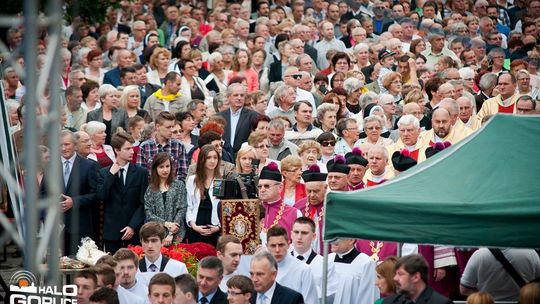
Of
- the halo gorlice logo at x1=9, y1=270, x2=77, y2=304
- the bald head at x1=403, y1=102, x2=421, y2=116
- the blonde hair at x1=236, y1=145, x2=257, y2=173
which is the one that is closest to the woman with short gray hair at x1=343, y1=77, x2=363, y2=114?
the bald head at x1=403, y1=102, x2=421, y2=116

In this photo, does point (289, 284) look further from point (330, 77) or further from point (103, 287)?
point (330, 77)

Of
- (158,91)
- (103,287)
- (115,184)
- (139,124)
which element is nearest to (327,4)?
(158,91)

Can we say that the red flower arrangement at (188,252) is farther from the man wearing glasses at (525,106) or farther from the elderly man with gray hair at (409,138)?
the man wearing glasses at (525,106)

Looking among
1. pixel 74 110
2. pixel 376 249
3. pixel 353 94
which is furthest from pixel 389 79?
pixel 376 249

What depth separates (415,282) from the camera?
10.2 metres

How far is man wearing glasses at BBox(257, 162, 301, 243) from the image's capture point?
13867 millimetres

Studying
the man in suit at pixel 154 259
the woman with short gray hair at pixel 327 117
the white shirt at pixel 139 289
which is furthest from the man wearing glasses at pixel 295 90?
the white shirt at pixel 139 289

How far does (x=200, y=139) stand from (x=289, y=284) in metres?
4.11

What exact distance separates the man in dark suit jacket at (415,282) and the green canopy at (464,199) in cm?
20

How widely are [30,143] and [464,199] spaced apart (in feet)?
14.1

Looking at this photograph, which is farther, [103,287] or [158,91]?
[158,91]

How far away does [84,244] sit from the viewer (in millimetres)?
13469

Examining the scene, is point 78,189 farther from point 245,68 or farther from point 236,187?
point 245,68

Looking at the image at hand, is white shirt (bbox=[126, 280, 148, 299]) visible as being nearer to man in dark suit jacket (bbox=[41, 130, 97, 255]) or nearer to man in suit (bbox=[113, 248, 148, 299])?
man in suit (bbox=[113, 248, 148, 299])
